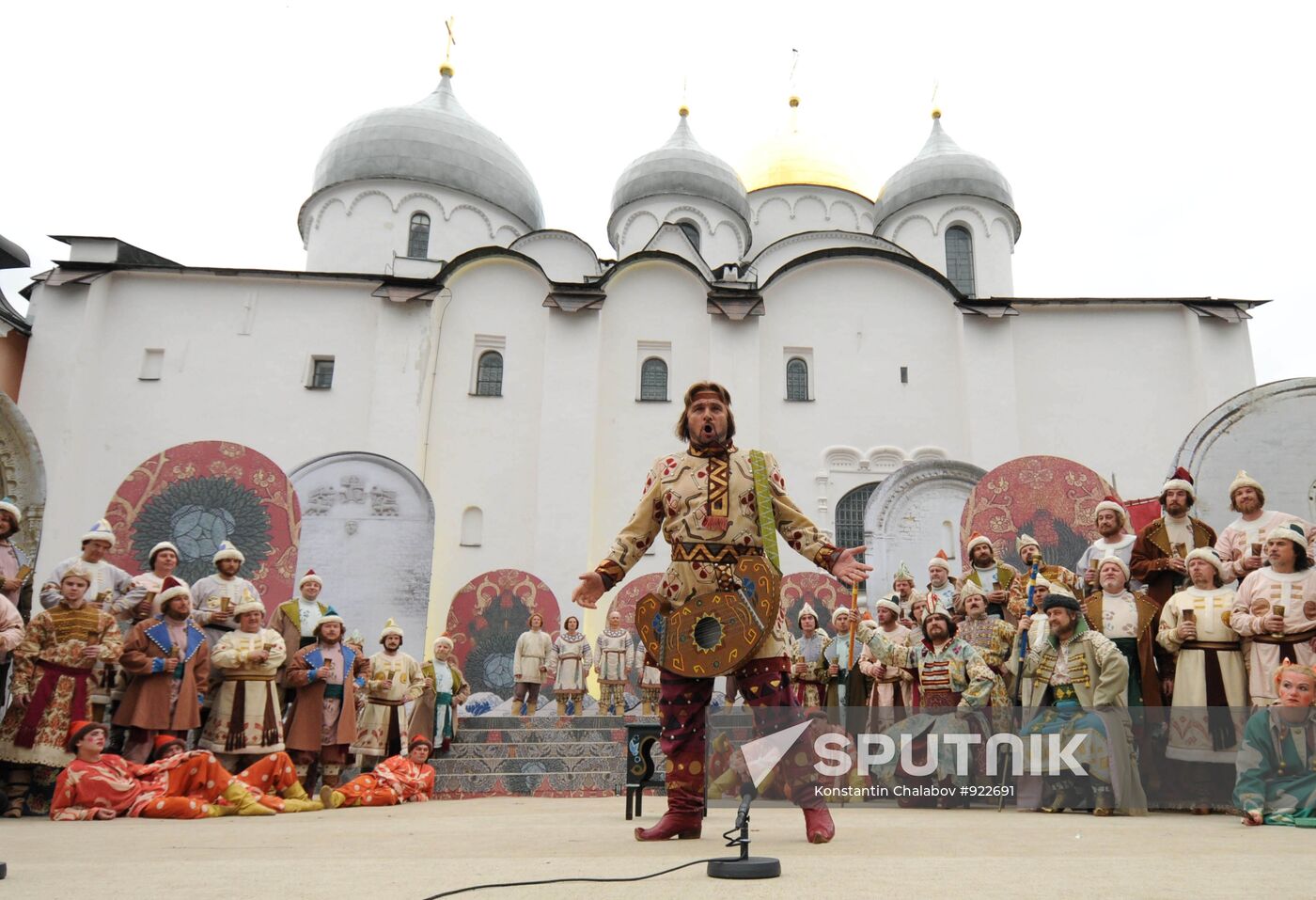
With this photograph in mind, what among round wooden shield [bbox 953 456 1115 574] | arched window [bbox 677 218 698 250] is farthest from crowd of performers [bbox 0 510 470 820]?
arched window [bbox 677 218 698 250]

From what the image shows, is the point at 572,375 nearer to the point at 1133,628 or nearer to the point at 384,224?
the point at 384,224

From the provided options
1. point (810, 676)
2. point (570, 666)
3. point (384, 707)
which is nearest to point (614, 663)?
point (570, 666)

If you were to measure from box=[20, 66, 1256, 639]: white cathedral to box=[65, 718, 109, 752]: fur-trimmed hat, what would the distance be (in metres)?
11.2

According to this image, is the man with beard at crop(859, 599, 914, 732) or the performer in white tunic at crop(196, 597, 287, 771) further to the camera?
the man with beard at crop(859, 599, 914, 732)

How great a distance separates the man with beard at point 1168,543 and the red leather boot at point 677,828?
4665 millimetres

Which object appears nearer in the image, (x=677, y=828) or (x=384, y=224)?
(x=677, y=828)

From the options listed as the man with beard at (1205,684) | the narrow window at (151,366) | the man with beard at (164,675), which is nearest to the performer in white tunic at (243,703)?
the man with beard at (164,675)

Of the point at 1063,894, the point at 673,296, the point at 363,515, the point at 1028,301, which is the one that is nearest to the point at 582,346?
the point at 673,296

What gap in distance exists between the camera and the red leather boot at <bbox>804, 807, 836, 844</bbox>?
386 centimetres

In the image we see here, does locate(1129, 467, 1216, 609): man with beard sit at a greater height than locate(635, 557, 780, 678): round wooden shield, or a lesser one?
greater

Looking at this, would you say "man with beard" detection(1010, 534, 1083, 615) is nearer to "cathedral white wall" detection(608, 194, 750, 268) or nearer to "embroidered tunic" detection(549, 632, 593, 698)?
"embroidered tunic" detection(549, 632, 593, 698)

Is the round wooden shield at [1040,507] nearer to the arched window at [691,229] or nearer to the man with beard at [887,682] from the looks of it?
the man with beard at [887,682]

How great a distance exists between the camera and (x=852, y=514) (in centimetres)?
1855

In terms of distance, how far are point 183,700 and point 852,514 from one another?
13.7 metres
